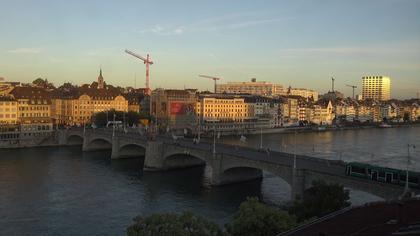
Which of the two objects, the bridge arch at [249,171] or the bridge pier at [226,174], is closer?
the bridge arch at [249,171]

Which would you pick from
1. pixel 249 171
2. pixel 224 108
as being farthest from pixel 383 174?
pixel 224 108

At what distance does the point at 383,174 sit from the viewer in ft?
102

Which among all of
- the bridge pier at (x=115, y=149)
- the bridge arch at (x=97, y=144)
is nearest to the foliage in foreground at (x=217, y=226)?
the bridge pier at (x=115, y=149)

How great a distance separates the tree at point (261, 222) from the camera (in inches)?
807

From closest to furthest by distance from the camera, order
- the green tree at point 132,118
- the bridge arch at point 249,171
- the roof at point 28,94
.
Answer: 1. the bridge arch at point 249,171
2. the roof at point 28,94
3. the green tree at point 132,118

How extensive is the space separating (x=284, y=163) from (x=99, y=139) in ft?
133

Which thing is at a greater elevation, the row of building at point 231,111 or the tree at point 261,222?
the row of building at point 231,111

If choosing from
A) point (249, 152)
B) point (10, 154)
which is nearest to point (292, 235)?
point (249, 152)

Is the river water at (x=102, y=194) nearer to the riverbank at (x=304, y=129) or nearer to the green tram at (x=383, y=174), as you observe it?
the green tram at (x=383, y=174)

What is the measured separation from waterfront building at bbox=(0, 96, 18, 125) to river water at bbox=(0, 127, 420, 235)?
89.9ft

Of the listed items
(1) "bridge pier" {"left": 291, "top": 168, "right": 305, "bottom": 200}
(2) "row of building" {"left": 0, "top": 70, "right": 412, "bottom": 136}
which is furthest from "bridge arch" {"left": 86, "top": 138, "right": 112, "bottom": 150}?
(1) "bridge pier" {"left": 291, "top": 168, "right": 305, "bottom": 200}

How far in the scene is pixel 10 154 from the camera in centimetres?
6769

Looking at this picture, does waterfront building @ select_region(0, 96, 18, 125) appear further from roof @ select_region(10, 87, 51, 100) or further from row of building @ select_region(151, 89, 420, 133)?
row of building @ select_region(151, 89, 420, 133)

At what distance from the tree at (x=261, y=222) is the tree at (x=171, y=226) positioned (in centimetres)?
145
